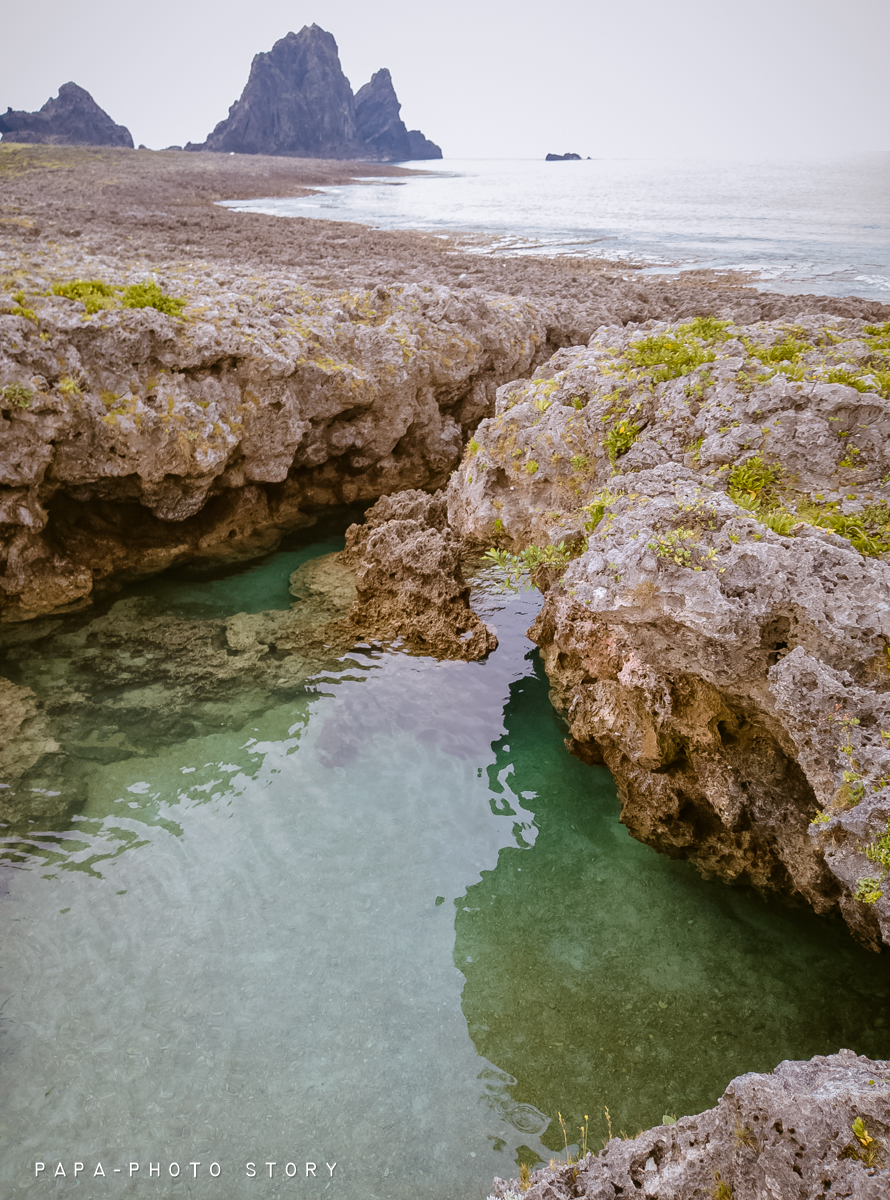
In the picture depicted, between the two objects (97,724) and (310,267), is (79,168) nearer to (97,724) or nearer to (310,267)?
(310,267)

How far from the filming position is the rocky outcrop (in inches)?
427

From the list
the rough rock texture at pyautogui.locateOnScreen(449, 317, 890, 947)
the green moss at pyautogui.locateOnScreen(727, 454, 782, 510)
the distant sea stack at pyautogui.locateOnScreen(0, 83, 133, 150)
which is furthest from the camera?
the distant sea stack at pyautogui.locateOnScreen(0, 83, 133, 150)

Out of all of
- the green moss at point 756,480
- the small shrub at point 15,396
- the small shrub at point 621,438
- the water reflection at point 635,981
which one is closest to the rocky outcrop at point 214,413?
the small shrub at point 15,396

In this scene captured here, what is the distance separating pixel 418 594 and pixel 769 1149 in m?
8.68

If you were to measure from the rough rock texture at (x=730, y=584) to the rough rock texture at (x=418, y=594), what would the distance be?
1.40m

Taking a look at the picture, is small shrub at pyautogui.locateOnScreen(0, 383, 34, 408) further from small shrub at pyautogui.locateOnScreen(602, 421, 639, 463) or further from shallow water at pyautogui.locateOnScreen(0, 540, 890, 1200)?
small shrub at pyautogui.locateOnScreen(602, 421, 639, 463)

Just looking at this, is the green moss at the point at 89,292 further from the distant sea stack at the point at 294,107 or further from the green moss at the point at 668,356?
the distant sea stack at the point at 294,107

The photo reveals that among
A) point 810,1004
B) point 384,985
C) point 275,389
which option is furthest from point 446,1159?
point 275,389

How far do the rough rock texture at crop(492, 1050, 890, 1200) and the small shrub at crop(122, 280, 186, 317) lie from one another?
1312cm

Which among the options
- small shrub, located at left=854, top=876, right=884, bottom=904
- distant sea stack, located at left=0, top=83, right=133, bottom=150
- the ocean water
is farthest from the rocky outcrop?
distant sea stack, located at left=0, top=83, right=133, bottom=150

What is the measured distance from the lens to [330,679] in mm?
10234

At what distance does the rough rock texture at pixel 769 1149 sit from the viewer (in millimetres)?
2961

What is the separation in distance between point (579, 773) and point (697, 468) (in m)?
4.26

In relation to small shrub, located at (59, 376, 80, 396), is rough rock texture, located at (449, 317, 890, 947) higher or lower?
lower
